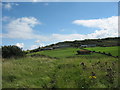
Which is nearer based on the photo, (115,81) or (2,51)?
(115,81)

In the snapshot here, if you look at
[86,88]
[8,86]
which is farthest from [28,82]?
[86,88]

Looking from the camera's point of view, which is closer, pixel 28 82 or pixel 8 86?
pixel 8 86

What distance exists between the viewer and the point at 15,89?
7809mm

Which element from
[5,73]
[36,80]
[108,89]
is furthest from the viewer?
[5,73]

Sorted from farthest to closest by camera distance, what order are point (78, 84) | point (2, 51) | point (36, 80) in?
point (2, 51) < point (36, 80) < point (78, 84)

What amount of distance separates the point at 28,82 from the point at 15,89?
3.74ft

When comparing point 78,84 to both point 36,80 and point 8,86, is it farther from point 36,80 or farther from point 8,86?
point 8,86

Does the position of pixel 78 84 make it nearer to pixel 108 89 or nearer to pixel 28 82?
pixel 108 89

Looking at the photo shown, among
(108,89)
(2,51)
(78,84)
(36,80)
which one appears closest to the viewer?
(108,89)

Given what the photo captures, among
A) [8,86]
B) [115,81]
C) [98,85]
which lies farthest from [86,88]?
[8,86]

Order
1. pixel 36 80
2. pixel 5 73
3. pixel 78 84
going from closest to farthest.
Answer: pixel 78 84, pixel 36 80, pixel 5 73

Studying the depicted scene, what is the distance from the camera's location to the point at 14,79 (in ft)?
30.7

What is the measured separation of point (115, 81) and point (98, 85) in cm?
130

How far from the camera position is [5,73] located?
33.9ft
